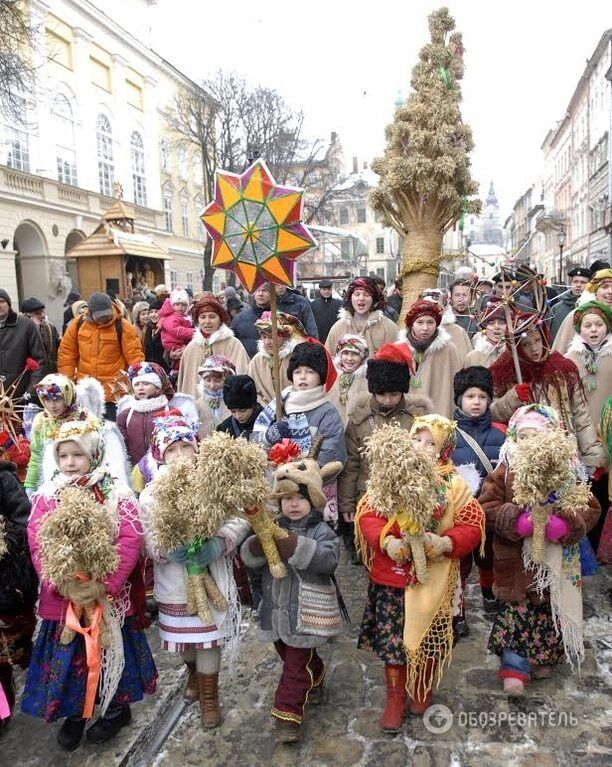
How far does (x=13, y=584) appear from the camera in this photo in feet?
9.86

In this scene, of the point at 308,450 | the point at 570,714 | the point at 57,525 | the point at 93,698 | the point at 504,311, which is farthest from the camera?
the point at 504,311

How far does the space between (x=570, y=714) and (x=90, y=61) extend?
3182 centimetres

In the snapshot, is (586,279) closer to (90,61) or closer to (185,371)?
(185,371)

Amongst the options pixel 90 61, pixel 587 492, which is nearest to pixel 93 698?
pixel 587 492

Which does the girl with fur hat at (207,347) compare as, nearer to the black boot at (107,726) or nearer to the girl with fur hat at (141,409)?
the girl with fur hat at (141,409)

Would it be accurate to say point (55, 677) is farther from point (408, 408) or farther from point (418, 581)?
point (408, 408)

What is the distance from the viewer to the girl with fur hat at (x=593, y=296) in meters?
5.21

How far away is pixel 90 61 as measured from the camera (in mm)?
28281

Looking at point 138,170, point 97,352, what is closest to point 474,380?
point 97,352

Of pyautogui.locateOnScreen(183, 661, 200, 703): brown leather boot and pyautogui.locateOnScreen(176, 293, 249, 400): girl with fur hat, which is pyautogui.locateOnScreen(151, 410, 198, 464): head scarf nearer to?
pyautogui.locateOnScreen(183, 661, 200, 703): brown leather boot

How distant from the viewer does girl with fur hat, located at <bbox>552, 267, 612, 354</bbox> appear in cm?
521

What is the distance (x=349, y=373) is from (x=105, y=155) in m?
28.6

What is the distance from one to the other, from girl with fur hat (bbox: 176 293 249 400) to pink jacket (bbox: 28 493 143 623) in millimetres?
2872

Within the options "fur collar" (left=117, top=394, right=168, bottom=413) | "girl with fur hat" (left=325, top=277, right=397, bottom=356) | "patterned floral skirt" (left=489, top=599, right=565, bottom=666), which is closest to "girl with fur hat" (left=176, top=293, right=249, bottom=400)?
"girl with fur hat" (left=325, top=277, right=397, bottom=356)
